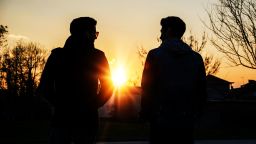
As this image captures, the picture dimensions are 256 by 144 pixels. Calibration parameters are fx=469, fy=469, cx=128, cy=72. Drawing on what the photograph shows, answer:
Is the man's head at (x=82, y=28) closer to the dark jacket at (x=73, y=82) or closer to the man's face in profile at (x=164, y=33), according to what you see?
the dark jacket at (x=73, y=82)

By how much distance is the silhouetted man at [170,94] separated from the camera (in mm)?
3770

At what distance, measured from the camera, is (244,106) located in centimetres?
4753

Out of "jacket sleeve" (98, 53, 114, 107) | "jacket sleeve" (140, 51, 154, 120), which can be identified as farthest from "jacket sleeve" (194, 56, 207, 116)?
"jacket sleeve" (98, 53, 114, 107)

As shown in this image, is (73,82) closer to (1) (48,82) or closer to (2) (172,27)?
(1) (48,82)

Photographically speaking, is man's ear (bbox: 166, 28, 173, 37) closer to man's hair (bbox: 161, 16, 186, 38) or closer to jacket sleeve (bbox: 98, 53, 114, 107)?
man's hair (bbox: 161, 16, 186, 38)

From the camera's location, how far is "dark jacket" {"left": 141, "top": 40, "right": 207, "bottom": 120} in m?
Answer: 3.78

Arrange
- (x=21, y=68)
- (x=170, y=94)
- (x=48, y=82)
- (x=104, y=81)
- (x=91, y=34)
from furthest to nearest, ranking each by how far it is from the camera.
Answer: (x=21, y=68), (x=104, y=81), (x=91, y=34), (x=48, y=82), (x=170, y=94)

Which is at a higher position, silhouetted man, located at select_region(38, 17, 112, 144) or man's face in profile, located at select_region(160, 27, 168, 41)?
man's face in profile, located at select_region(160, 27, 168, 41)

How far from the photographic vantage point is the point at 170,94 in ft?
12.4

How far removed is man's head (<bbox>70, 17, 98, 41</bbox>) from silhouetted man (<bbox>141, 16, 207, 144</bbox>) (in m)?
0.57

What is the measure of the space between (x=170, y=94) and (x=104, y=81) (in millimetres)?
674

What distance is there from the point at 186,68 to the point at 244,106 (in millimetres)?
45210

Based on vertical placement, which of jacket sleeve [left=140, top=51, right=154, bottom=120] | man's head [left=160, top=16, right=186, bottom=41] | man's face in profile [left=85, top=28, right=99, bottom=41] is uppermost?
man's head [left=160, top=16, right=186, bottom=41]

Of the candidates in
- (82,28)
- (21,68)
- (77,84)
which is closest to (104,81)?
(77,84)
